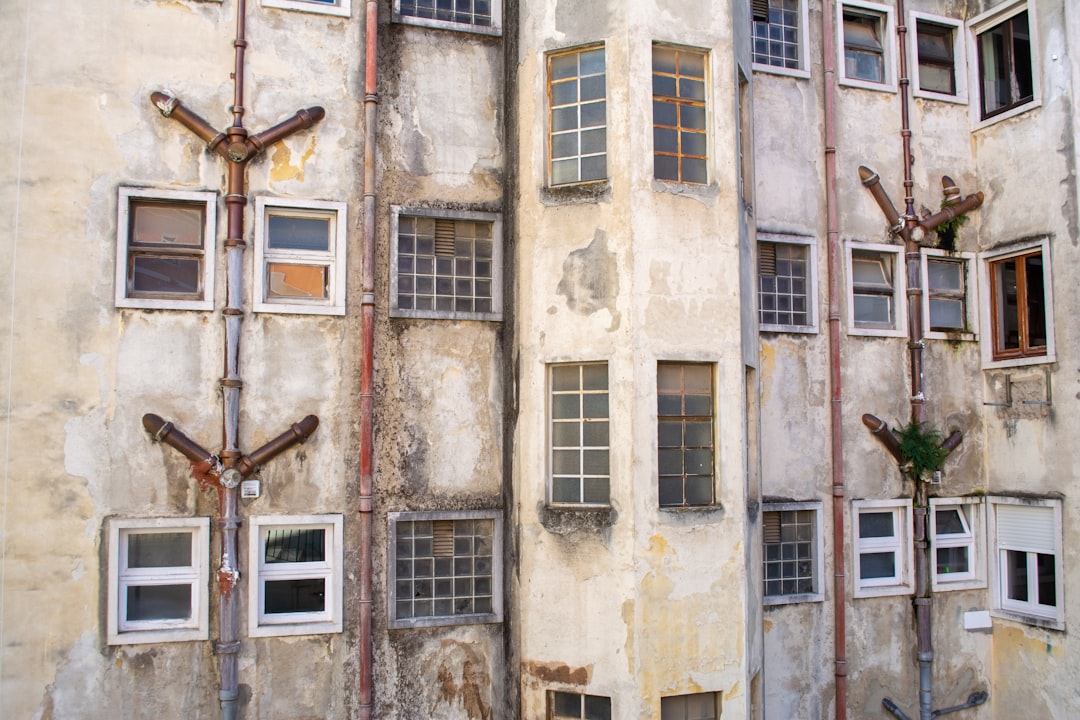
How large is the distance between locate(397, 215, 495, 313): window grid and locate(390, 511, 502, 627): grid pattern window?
2.71 metres

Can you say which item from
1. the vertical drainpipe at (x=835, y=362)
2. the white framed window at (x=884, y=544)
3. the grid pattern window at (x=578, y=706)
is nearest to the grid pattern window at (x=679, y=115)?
the vertical drainpipe at (x=835, y=362)

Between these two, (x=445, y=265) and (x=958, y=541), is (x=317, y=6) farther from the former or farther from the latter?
(x=958, y=541)

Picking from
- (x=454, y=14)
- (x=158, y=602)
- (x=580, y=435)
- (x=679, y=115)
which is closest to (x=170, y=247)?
(x=158, y=602)

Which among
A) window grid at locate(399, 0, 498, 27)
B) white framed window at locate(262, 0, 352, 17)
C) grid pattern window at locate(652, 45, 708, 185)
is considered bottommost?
grid pattern window at locate(652, 45, 708, 185)

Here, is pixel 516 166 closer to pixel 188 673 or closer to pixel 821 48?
pixel 821 48

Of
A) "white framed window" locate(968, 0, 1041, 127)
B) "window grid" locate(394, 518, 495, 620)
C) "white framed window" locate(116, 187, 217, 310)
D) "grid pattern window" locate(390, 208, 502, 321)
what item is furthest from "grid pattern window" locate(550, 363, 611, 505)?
"white framed window" locate(968, 0, 1041, 127)

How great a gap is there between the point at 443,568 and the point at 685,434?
3.51m

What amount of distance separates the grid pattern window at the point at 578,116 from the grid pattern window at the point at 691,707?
608 centimetres

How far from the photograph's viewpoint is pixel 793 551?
488 inches

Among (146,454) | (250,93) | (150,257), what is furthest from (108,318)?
(250,93)

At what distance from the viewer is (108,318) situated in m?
10.2

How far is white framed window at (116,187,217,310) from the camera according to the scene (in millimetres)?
10406

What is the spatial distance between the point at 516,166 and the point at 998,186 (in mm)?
7659

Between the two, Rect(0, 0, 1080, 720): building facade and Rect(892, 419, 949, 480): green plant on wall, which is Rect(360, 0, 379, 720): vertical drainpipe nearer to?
Rect(0, 0, 1080, 720): building facade
